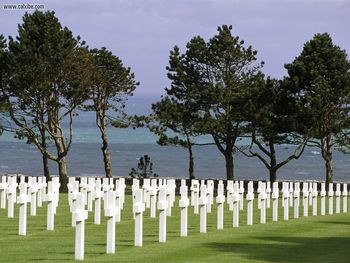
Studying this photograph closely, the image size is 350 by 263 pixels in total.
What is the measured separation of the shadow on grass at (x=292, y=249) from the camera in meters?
15.7

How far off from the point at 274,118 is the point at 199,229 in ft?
95.3

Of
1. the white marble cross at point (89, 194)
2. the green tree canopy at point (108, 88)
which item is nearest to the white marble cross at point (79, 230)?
the white marble cross at point (89, 194)

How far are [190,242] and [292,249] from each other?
1.94m

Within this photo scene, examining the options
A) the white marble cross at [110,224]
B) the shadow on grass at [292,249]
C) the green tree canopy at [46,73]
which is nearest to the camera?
the white marble cross at [110,224]

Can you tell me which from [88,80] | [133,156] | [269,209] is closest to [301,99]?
[88,80]

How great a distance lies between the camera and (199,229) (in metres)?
21.3

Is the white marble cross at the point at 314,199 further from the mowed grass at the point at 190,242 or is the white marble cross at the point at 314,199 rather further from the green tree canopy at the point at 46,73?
the green tree canopy at the point at 46,73

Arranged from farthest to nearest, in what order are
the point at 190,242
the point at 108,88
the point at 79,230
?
the point at 108,88 → the point at 190,242 → the point at 79,230

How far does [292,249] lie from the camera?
17.1m

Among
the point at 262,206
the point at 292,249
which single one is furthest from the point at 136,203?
the point at 262,206

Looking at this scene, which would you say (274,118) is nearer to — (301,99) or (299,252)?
(301,99)

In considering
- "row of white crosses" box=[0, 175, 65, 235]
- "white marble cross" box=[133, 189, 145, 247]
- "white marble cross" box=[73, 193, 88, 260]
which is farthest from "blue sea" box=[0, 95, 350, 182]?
"white marble cross" box=[73, 193, 88, 260]

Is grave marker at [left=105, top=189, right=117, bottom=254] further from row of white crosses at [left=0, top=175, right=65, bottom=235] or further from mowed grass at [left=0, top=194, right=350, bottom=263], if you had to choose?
row of white crosses at [left=0, top=175, right=65, bottom=235]

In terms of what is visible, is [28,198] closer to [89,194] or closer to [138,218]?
[89,194]
